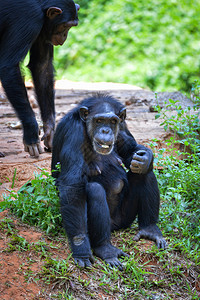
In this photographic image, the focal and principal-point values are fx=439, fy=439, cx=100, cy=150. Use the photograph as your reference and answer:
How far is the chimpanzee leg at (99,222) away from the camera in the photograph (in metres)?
4.04

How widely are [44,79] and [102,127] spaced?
Result: 2767 millimetres

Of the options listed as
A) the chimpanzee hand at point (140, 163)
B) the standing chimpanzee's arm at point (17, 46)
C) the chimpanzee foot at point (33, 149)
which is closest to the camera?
the chimpanzee hand at point (140, 163)

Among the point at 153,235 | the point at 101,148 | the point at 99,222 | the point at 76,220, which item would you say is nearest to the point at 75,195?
the point at 76,220

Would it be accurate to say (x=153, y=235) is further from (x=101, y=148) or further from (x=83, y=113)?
(x=83, y=113)

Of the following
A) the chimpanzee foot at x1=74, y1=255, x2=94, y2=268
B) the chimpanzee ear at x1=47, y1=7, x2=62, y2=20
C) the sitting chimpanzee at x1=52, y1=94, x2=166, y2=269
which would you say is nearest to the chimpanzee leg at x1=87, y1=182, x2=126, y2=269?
the sitting chimpanzee at x1=52, y1=94, x2=166, y2=269

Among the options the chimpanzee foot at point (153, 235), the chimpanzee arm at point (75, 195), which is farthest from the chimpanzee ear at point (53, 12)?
the chimpanzee foot at point (153, 235)

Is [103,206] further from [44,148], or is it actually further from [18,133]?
[18,133]

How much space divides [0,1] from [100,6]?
10.3 meters

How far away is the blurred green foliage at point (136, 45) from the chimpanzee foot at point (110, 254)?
9151 millimetres

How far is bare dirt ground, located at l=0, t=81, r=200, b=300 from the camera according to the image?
3.56 metres

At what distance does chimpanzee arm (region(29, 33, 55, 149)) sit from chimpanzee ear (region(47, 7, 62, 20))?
0.64m

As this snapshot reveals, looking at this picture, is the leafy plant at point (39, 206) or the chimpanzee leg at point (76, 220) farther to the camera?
the leafy plant at point (39, 206)

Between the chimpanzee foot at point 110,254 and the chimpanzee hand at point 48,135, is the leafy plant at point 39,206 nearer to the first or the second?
the chimpanzee foot at point 110,254

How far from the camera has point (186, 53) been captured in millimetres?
14172
